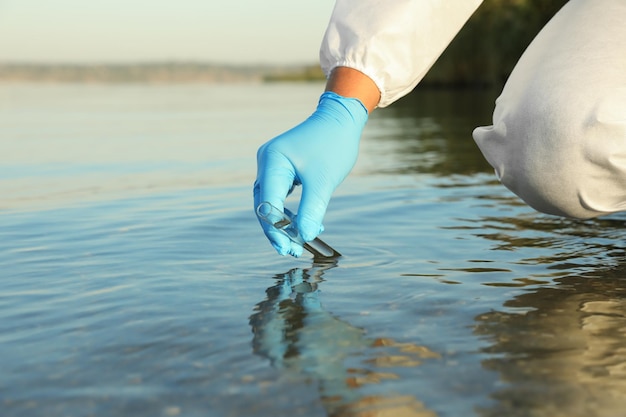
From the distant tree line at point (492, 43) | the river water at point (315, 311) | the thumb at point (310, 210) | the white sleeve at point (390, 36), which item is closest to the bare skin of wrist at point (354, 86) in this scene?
the white sleeve at point (390, 36)

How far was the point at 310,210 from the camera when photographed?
211 centimetres

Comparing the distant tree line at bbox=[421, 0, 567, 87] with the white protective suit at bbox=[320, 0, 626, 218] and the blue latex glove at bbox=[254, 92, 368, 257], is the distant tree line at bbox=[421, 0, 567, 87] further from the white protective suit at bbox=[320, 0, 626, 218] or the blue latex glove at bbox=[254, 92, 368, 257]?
the blue latex glove at bbox=[254, 92, 368, 257]

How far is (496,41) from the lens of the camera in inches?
1201

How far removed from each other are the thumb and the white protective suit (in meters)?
0.30

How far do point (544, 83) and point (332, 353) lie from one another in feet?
3.59

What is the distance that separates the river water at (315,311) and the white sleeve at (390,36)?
603 mm

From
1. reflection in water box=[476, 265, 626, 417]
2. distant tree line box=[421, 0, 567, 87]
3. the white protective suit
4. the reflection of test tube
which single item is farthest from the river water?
distant tree line box=[421, 0, 567, 87]

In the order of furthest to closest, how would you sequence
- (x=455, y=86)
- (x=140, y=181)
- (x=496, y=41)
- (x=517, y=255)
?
(x=455, y=86) < (x=496, y=41) < (x=140, y=181) < (x=517, y=255)

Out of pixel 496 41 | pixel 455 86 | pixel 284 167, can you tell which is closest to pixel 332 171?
pixel 284 167

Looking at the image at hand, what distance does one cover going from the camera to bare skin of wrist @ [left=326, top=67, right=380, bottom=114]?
2.00 metres

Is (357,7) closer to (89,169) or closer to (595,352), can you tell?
(595,352)

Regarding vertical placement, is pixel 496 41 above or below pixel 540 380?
above

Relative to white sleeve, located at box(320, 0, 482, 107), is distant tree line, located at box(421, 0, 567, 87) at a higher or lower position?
higher

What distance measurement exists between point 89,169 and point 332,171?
162 inches
